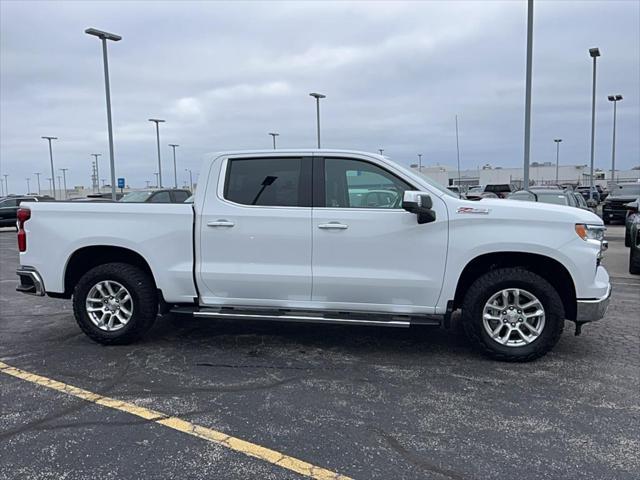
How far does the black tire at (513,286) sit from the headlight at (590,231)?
52 centimetres

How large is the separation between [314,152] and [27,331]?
156 inches

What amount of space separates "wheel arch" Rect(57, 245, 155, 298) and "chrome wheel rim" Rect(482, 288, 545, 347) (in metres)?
3.36

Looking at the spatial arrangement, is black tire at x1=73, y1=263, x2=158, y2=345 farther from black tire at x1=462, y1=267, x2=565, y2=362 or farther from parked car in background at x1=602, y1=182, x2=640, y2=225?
parked car in background at x1=602, y1=182, x2=640, y2=225

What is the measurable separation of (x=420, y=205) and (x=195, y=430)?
8.45ft

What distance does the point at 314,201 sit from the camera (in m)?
5.24

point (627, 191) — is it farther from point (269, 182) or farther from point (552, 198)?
point (269, 182)

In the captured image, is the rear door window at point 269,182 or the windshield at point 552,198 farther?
the windshield at point 552,198

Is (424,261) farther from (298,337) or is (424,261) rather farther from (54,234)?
(54,234)

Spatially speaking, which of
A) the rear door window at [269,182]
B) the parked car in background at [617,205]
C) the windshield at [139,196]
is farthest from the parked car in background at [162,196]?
the parked car in background at [617,205]

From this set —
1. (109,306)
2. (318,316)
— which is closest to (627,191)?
(318,316)

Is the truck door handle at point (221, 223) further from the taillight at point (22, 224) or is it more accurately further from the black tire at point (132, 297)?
the taillight at point (22, 224)

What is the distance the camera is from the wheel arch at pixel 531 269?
5.00 metres

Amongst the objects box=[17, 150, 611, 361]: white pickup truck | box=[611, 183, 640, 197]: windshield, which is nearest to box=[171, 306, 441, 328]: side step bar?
box=[17, 150, 611, 361]: white pickup truck

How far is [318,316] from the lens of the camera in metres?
5.16
